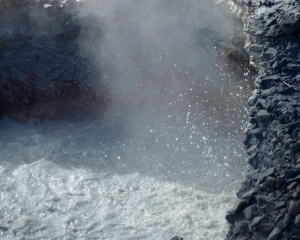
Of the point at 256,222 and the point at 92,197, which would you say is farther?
the point at 92,197

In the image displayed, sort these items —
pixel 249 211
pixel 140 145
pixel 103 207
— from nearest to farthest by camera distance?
1. pixel 249 211
2. pixel 103 207
3. pixel 140 145

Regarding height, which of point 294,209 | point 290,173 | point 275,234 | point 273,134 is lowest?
point 275,234

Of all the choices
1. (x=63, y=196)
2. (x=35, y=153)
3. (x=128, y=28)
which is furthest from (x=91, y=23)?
(x=63, y=196)

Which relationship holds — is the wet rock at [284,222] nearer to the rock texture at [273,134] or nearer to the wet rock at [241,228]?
the rock texture at [273,134]

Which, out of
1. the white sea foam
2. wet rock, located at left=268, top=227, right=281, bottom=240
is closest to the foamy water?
the white sea foam

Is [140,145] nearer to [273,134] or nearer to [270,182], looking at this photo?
[273,134]

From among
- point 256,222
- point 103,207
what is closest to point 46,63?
point 103,207

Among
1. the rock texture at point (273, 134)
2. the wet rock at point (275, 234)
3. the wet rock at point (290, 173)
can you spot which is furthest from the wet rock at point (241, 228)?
the wet rock at point (290, 173)
